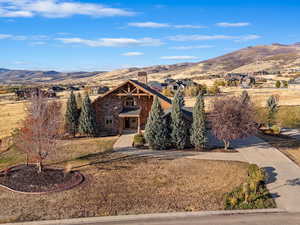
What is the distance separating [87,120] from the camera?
29.4 metres

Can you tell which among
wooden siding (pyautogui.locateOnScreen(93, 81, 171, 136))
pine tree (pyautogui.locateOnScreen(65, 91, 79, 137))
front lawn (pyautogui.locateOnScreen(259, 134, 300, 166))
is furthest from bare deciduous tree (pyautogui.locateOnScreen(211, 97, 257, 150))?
pine tree (pyautogui.locateOnScreen(65, 91, 79, 137))

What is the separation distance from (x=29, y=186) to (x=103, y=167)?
5262 mm

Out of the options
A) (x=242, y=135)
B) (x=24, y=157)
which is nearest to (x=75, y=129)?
(x=24, y=157)

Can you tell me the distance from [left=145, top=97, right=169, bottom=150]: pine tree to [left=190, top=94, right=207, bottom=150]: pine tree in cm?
264

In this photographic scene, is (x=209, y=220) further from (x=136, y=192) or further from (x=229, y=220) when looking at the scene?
(x=136, y=192)

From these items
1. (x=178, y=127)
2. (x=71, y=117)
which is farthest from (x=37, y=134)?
(x=71, y=117)

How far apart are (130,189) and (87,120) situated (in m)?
15.2

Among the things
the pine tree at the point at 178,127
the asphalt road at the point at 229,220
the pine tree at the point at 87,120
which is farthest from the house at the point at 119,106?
the asphalt road at the point at 229,220

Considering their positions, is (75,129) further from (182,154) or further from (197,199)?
(197,199)

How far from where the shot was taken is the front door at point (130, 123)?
33156 mm

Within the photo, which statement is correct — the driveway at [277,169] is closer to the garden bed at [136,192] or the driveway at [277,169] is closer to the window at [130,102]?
the garden bed at [136,192]

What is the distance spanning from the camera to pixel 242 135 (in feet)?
75.6

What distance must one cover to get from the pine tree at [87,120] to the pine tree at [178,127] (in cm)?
988

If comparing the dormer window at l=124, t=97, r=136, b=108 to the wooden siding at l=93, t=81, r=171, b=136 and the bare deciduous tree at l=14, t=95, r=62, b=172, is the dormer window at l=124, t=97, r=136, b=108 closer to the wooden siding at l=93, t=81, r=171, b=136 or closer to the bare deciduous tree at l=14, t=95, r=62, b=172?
the wooden siding at l=93, t=81, r=171, b=136
